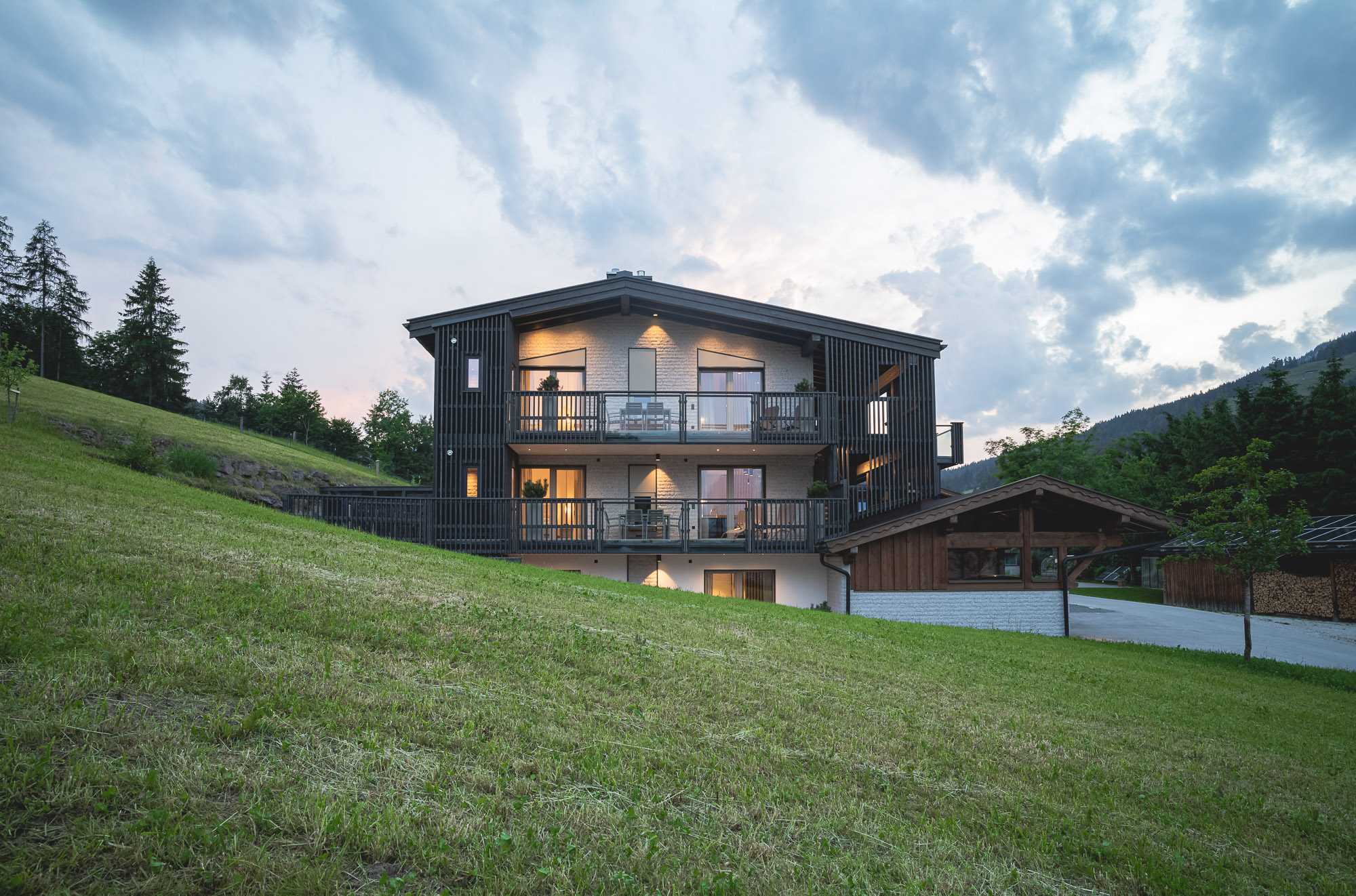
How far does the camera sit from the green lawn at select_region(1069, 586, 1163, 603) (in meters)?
31.5

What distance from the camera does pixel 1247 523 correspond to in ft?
40.1

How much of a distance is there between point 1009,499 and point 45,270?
209 ft

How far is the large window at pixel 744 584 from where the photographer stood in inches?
712

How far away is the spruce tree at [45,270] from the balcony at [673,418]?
48.0 metres

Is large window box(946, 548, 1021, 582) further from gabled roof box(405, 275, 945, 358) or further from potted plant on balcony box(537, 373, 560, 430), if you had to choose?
potted plant on balcony box(537, 373, 560, 430)

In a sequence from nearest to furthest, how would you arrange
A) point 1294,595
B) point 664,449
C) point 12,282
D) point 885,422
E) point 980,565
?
point 980,565 → point 664,449 → point 885,422 → point 1294,595 → point 12,282

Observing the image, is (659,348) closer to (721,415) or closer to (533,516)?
(721,415)

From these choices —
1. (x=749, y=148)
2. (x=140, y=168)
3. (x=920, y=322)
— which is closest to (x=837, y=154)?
(x=749, y=148)

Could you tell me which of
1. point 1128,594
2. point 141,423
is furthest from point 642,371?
point 1128,594

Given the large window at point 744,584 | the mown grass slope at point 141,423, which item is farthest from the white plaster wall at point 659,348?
the mown grass slope at point 141,423

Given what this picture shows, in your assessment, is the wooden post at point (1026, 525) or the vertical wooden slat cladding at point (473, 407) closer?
the wooden post at point (1026, 525)

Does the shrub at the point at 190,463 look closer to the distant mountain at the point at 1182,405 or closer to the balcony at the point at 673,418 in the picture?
the balcony at the point at 673,418

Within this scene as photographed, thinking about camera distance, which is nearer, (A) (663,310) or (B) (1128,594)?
(A) (663,310)

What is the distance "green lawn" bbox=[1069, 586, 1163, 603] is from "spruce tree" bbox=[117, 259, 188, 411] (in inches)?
2475
